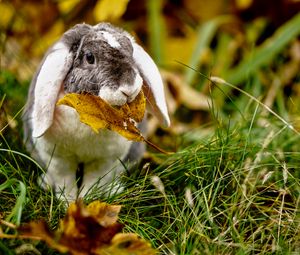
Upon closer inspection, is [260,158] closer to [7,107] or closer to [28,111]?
[28,111]

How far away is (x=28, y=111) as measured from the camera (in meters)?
2.81

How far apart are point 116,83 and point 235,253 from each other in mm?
739

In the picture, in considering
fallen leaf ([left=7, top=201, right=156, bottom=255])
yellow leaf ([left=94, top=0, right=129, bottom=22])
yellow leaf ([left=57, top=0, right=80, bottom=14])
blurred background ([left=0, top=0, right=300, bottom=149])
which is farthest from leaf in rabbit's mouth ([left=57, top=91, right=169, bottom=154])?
yellow leaf ([left=57, top=0, right=80, bottom=14])

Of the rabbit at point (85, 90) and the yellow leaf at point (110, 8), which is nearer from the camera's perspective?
the rabbit at point (85, 90)

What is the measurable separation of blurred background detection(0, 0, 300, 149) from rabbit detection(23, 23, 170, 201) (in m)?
1.13

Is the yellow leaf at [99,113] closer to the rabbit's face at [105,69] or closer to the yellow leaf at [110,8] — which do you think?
the rabbit's face at [105,69]

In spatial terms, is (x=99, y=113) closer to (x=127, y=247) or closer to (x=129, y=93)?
(x=129, y=93)

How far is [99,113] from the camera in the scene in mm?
2338

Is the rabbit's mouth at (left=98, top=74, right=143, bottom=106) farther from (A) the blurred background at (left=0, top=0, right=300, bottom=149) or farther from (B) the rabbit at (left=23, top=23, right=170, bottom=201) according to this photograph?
(A) the blurred background at (left=0, top=0, right=300, bottom=149)

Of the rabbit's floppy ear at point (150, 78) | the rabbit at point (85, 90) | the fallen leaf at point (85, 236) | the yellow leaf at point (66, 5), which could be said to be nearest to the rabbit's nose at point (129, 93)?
the rabbit at point (85, 90)

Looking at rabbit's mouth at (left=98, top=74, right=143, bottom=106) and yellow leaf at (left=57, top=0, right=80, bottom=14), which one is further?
yellow leaf at (left=57, top=0, right=80, bottom=14)

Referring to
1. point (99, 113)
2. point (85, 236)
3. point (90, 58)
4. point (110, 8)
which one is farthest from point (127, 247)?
point (110, 8)

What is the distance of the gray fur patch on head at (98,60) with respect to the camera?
2.34m

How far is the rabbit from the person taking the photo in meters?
2.37
